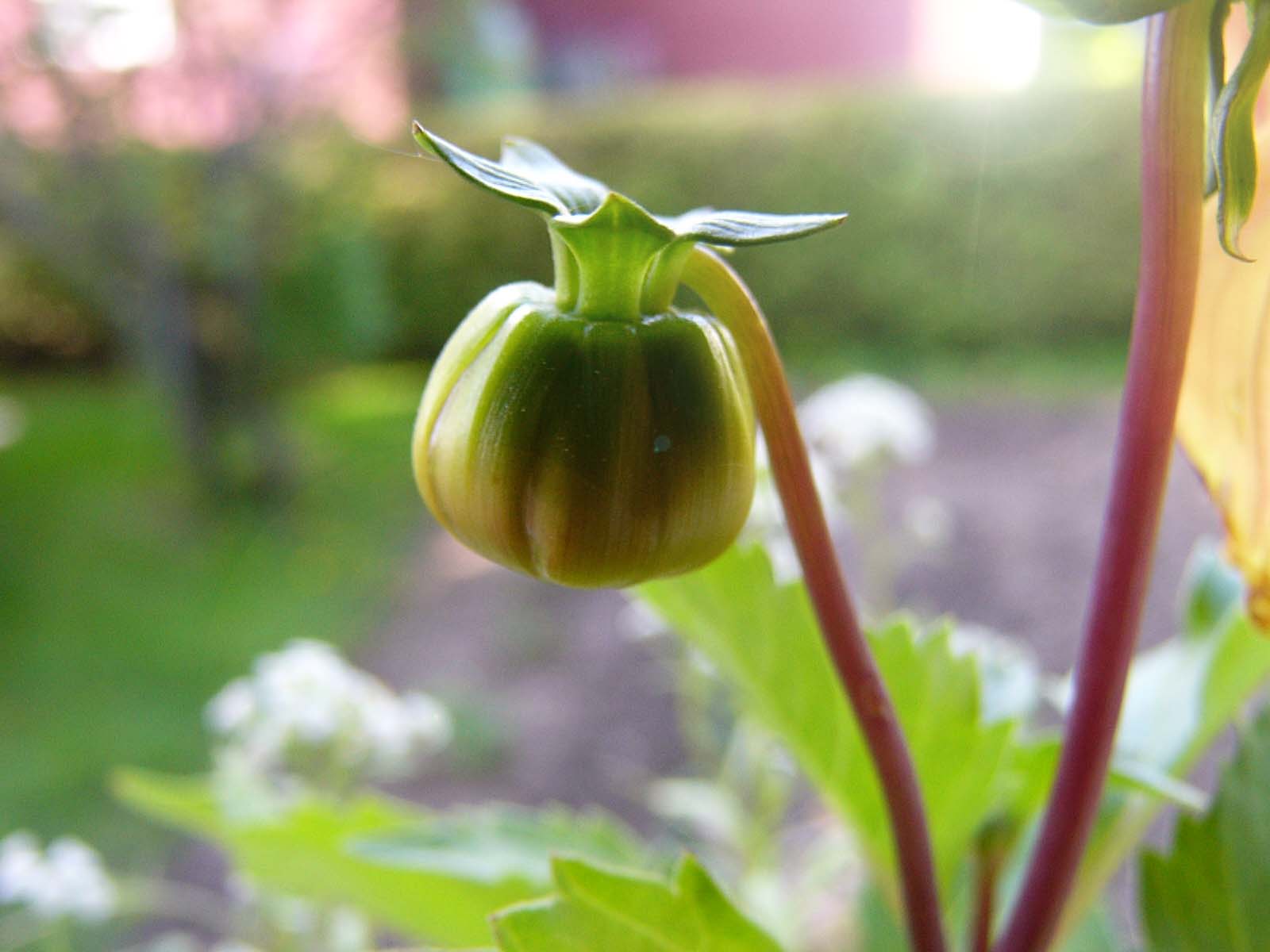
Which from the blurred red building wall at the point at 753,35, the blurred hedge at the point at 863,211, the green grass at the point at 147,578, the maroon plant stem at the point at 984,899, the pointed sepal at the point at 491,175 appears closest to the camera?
the pointed sepal at the point at 491,175

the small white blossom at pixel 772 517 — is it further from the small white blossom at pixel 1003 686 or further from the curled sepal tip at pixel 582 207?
the curled sepal tip at pixel 582 207

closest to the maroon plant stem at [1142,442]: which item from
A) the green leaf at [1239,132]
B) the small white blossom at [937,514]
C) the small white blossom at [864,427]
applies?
the green leaf at [1239,132]

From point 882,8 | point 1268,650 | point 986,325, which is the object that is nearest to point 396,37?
point 986,325

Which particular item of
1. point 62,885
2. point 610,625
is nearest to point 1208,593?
point 62,885

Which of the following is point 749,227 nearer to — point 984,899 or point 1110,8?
point 1110,8

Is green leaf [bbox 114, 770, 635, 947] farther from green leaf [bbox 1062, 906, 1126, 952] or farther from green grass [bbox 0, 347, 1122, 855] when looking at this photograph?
green grass [bbox 0, 347, 1122, 855]

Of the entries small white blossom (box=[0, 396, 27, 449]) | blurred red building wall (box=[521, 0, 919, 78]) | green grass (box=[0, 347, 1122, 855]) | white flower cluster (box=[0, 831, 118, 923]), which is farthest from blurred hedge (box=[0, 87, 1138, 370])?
white flower cluster (box=[0, 831, 118, 923])

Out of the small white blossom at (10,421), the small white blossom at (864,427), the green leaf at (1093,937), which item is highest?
the small white blossom at (10,421)

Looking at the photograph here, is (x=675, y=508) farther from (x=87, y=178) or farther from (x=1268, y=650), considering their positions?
(x=87, y=178)
